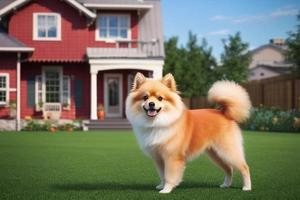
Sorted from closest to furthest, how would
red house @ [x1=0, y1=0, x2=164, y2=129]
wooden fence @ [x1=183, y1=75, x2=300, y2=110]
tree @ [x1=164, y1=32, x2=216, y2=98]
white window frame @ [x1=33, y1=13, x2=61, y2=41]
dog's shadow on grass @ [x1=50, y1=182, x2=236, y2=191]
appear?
dog's shadow on grass @ [x1=50, y1=182, x2=236, y2=191] → wooden fence @ [x1=183, y1=75, x2=300, y2=110] → red house @ [x1=0, y1=0, x2=164, y2=129] → white window frame @ [x1=33, y1=13, x2=61, y2=41] → tree @ [x1=164, y1=32, x2=216, y2=98]

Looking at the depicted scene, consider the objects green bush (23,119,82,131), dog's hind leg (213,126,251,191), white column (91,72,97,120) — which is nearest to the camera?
dog's hind leg (213,126,251,191)

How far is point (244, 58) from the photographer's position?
41.2 meters

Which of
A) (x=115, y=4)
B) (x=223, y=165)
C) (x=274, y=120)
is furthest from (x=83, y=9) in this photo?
(x=223, y=165)

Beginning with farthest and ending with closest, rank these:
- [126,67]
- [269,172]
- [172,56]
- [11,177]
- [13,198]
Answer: [172,56], [126,67], [269,172], [11,177], [13,198]

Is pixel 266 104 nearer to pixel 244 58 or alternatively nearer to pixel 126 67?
pixel 126 67

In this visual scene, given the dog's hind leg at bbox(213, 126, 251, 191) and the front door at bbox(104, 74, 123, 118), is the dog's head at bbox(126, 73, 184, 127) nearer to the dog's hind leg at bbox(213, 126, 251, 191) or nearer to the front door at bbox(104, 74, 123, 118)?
the dog's hind leg at bbox(213, 126, 251, 191)

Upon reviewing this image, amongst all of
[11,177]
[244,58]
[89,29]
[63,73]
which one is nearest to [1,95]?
[63,73]

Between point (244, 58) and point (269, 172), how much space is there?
3399 centimetres

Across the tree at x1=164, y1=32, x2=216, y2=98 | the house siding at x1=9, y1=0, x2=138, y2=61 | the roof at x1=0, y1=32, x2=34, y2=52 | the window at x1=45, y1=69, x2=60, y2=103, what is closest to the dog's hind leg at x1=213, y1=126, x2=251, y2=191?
the roof at x1=0, y1=32, x2=34, y2=52

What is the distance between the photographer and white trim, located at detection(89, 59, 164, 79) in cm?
2367

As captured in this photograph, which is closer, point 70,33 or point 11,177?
point 11,177

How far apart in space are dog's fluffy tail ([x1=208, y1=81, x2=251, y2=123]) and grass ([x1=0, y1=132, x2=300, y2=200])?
0.91 metres

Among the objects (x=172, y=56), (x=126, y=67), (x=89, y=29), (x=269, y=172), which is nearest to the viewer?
(x=269, y=172)

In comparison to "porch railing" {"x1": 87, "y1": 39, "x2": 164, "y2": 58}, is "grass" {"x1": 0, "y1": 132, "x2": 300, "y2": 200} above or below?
below
